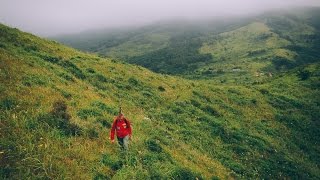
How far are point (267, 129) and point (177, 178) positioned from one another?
17.0 meters

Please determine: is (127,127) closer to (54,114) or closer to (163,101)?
(54,114)

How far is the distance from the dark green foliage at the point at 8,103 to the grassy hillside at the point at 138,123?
5cm

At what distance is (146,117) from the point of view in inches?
985

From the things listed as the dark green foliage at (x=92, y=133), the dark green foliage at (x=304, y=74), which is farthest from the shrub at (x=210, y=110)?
the dark green foliage at (x=304, y=74)

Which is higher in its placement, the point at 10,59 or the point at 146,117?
the point at 10,59

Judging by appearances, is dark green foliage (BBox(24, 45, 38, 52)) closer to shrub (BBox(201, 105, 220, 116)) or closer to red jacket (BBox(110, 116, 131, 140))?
shrub (BBox(201, 105, 220, 116))

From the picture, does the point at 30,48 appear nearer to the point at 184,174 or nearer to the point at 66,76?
the point at 66,76

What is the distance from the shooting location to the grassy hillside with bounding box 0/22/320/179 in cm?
1484

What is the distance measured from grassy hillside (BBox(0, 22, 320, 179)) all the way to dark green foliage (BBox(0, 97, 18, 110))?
5cm

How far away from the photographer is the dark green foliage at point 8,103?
1661cm

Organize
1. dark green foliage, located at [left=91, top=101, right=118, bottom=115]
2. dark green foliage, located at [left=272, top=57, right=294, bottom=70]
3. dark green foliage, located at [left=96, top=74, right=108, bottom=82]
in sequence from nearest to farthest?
dark green foliage, located at [left=91, top=101, right=118, bottom=115] < dark green foliage, located at [left=96, top=74, right=108, bottom=82] < dark green foliage, located at [left=272, top=57, right=294, bottom=70]

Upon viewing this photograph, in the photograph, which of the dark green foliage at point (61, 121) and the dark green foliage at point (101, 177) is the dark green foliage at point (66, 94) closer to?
the dark green foliage at point (61, 121)

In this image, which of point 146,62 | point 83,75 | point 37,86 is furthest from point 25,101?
point 146,62

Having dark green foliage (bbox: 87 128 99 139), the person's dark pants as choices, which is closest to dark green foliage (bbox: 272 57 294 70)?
dark green foliage (bbox: 87 128 99 139)
